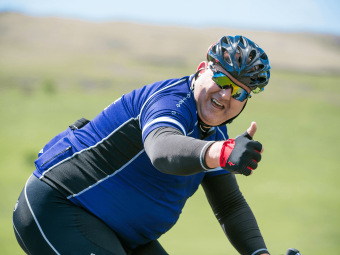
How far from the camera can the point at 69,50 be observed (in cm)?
1323

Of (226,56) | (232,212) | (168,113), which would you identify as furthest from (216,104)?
(232,212)

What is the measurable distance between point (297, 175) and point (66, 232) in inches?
293

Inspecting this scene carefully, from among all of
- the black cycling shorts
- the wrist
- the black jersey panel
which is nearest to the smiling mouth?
the black jersey panel

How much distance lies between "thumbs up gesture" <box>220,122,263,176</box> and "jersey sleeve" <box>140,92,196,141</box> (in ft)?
0.85

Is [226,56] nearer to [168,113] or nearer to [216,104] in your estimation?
[216,104]

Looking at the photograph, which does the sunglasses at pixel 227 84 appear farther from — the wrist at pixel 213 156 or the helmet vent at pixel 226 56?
the wrist at pixel 213 156

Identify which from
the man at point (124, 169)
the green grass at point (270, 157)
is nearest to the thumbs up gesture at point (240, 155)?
the man at point (124, 169)

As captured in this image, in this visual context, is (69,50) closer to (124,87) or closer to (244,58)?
(124,87)

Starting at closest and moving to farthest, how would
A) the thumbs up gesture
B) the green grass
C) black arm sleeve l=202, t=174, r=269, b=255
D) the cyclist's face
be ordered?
the thumbs up gesture
the cyclist's face
black arm sleeve l=202, t=174, r=269, b=255
the green grass

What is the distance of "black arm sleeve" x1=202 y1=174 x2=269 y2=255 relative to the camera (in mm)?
1943

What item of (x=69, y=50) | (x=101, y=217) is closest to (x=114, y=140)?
(x=101, y=217)

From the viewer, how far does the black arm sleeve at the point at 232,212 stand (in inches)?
76.5

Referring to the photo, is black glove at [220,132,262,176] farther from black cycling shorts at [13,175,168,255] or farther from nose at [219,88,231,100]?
black cycling shorts at [13,175,168,255]

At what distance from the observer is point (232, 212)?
2.01 meters
